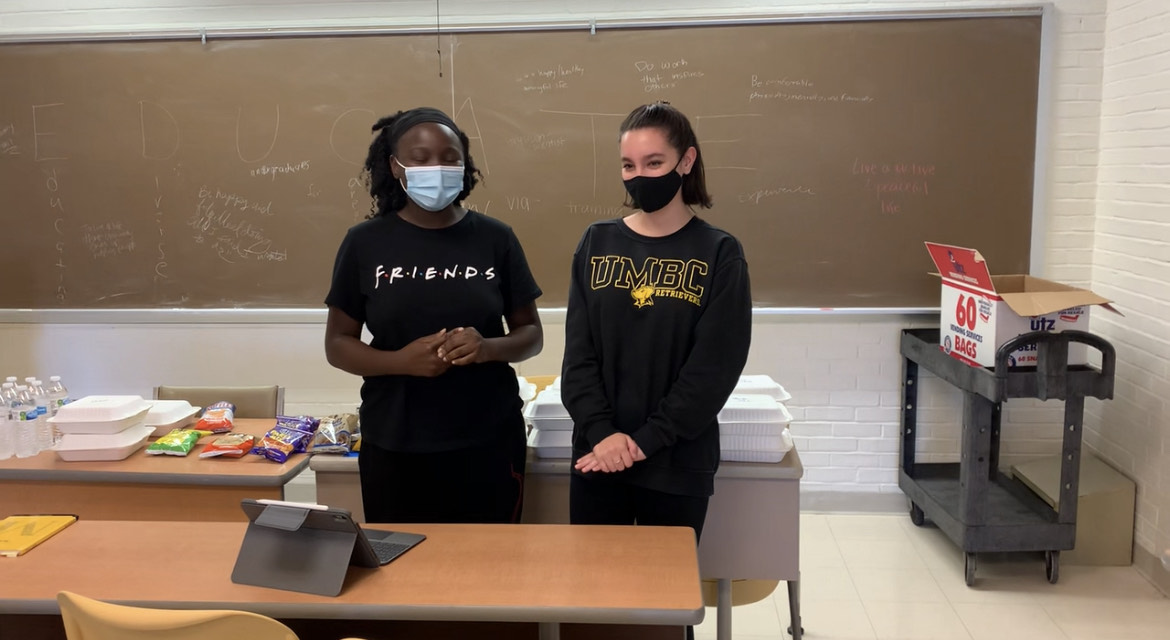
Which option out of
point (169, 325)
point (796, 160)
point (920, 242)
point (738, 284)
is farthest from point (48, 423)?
point (920, 242)

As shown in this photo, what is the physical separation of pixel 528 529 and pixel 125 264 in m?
2.81

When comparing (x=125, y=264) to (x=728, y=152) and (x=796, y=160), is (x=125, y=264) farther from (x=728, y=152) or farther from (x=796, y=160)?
(x=796, y=160)

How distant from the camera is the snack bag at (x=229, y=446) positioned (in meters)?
2.45

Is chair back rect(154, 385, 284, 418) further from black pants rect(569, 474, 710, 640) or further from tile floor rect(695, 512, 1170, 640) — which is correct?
tile floor rect(695, 512, 1170, 640)

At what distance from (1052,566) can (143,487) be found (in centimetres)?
301

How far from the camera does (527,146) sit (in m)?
3.62

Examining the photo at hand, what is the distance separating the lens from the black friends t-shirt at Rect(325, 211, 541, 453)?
79.3 inches

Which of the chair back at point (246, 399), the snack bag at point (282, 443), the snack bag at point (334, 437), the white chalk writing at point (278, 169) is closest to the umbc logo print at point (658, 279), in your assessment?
the snack bag at point (334, 437)

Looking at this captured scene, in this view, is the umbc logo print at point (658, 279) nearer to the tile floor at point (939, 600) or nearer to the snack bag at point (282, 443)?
the snack bag at point (282, 443)

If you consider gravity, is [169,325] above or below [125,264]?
below

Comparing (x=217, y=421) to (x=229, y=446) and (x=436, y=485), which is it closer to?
(x=229, y=446)

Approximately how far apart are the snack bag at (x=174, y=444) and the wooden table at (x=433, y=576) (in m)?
0.61

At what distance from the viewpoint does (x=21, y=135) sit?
3770 mm

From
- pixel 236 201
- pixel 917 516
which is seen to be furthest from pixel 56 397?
pixel 917 516
